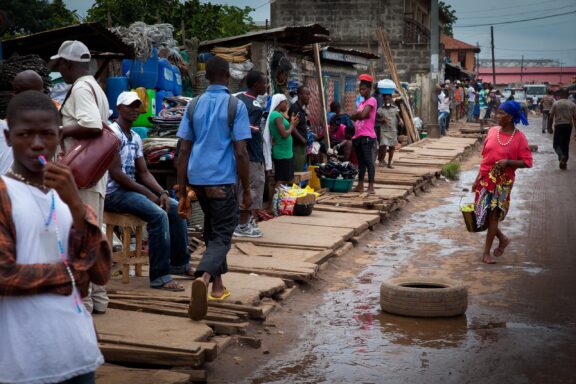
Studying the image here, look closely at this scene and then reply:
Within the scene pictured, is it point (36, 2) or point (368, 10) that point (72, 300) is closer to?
point (368, 10)

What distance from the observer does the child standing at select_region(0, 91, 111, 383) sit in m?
2.83

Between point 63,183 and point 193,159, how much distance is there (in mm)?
3849

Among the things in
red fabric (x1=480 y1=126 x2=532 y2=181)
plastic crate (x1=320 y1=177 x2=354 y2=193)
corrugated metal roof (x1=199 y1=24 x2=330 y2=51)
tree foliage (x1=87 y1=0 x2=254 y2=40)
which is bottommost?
plastic crate (x1=320 y1=177 x2=354 y2=193)

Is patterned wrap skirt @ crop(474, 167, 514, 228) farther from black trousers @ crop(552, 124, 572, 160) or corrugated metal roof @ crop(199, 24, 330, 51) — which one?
black trousers @ crop(552, 124, 572, 160)

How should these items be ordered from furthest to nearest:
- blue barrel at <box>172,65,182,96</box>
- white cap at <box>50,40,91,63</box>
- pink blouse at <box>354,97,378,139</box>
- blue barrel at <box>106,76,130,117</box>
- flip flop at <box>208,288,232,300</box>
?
pink blouse at <box>354,97,378,139</box> < blue barrel at <box>172,65,182,96</box> < blue barrel at <box>106,76,130,117</box> < flip flop at <box>208,288,232,300</box> < white cap at <box>50,40,91,63</box>

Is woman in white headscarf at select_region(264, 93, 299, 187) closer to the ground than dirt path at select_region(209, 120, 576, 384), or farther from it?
farther from it

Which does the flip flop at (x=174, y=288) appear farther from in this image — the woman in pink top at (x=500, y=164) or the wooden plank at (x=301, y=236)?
the woman in pink top at (x=500, y=164)

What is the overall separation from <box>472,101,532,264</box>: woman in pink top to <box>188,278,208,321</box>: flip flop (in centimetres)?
445

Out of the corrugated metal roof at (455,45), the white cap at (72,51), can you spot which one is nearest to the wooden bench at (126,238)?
the white cap at (72,51)

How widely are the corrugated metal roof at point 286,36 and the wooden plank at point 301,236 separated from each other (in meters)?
4.08

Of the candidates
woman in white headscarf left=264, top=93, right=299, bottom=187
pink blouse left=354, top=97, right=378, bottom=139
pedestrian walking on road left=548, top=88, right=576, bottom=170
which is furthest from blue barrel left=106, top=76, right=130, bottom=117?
pedestrian walking on road left=548, top=88, right=576, bottom=170

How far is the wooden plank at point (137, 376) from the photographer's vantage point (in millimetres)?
4902

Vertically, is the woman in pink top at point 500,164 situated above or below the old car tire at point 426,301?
above

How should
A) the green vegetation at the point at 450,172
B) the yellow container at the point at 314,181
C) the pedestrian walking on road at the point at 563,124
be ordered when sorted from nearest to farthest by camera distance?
the yellow container at the point at 314,181
the green vegetation at the point at 450,172
the pedestrian walking on road at the point at 563,124
